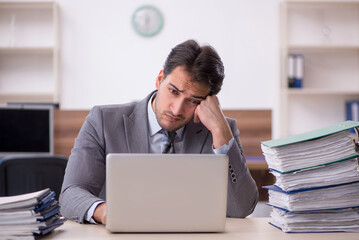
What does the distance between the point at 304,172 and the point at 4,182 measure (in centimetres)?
185

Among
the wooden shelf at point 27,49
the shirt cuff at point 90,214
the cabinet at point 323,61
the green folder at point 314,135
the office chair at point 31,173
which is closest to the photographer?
the green folder at point 314,135

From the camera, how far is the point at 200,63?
176cm

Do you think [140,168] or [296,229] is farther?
[296,229]

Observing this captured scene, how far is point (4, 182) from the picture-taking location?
8.67ft

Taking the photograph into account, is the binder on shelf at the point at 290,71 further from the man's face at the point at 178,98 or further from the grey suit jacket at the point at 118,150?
the man's face at the point at 178,98

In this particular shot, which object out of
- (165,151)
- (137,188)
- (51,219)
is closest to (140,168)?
(137,188)

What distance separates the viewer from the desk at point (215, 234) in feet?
3.82

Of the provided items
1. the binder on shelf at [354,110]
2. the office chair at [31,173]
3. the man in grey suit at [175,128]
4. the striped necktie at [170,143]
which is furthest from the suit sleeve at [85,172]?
the binder on shelf at [354,110]

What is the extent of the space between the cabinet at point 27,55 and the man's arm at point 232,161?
3876 mm

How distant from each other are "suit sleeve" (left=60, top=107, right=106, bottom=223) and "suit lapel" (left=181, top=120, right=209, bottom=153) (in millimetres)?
302

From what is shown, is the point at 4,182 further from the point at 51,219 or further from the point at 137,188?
the point at 137,188

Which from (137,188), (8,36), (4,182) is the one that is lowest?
(4,182)

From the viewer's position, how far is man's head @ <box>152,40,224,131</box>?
1746 mm

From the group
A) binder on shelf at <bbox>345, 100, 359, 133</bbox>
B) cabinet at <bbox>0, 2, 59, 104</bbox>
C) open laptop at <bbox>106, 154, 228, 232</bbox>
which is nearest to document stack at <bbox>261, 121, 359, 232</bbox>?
open laptop at <bbox>106, 154, 228, 232</bbox>
